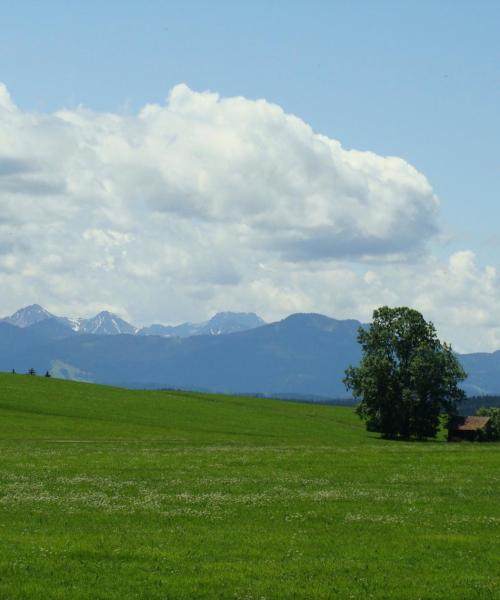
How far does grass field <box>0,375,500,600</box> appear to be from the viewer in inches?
845

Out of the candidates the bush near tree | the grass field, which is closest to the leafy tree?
the bush near tree

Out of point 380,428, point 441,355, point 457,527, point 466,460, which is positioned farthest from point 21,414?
point 457,527

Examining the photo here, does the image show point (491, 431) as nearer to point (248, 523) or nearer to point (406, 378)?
point (406, 378)

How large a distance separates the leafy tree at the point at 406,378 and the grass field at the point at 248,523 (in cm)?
4827

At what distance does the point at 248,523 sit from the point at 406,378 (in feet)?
284

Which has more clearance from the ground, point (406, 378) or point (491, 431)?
point (406, 378)

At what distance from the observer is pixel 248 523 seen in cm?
2991

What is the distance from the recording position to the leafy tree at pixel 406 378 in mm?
111375

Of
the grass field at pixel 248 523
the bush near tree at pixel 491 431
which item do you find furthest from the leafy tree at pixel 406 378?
the grass field at pixel 248 523

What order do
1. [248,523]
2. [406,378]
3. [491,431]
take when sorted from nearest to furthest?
[248,523], [406,378], [491,431]

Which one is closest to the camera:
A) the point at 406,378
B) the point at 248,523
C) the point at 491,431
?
the point at 248,523

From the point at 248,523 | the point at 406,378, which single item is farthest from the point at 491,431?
the point at 248,523

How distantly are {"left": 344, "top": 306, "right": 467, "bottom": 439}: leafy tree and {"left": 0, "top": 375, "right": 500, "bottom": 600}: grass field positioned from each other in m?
48.3

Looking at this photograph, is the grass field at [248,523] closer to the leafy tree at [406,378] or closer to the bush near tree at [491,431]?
the leafy tree at [406,378]
